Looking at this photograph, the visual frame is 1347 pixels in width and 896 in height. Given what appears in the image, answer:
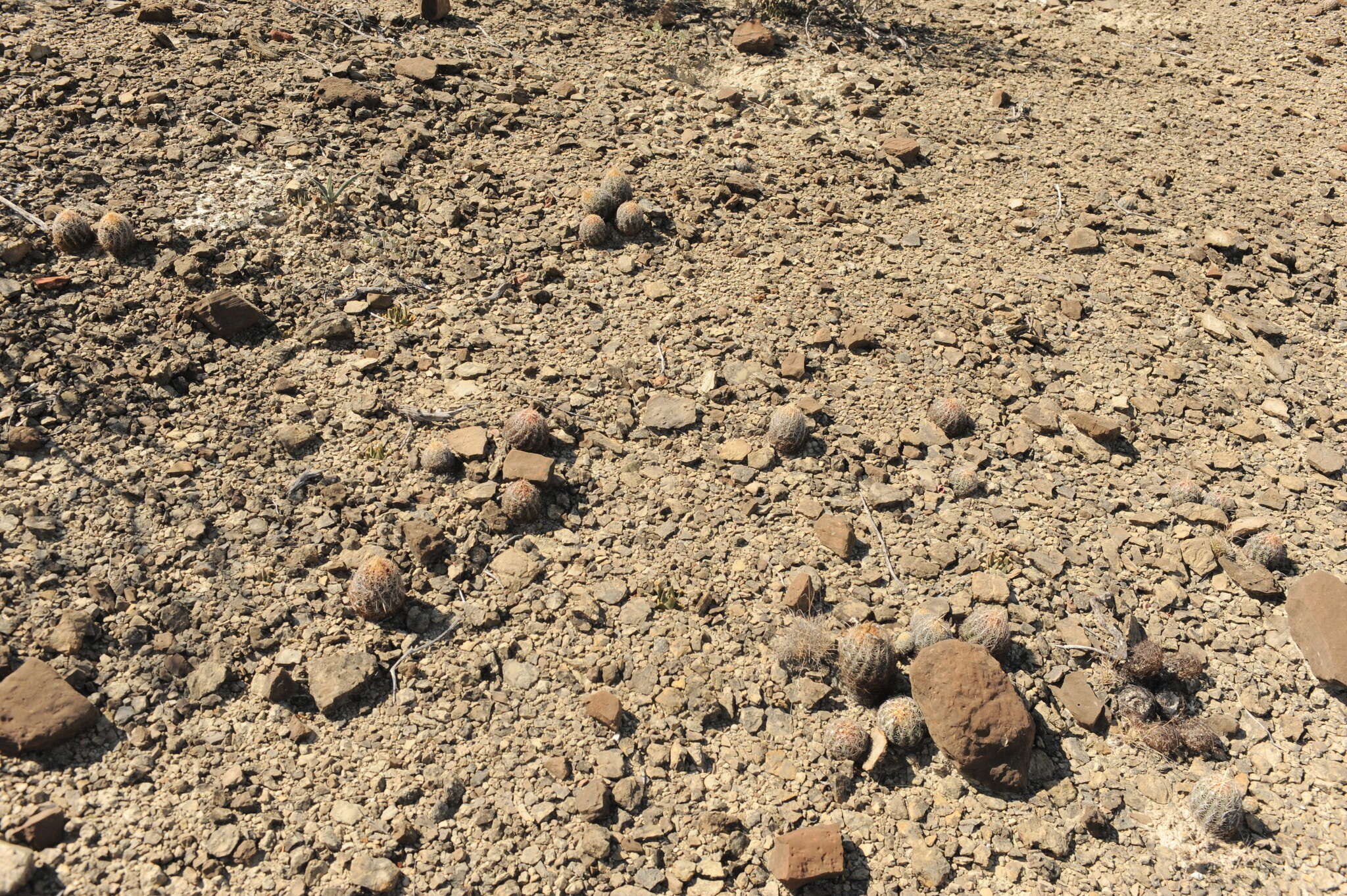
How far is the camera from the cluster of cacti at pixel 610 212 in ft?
17.6

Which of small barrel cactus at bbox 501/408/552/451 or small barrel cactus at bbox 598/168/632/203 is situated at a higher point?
small barrel cactus at bbox 598/168/632/203

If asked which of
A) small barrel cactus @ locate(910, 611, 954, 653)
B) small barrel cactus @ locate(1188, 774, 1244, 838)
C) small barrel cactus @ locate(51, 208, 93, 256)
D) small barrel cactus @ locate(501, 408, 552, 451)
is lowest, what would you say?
small barrel cactus @ locate(1188, 774, 1244, 838)

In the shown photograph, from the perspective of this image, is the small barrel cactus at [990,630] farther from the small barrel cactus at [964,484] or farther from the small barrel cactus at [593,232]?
the small barrel cactus at [593,232]

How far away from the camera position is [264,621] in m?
3.71

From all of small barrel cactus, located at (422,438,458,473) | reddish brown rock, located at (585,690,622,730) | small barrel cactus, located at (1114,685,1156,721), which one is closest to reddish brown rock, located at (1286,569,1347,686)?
small barrel cactus, located at (1114,685,1156,721)

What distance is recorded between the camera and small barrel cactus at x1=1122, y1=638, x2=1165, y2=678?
366cm

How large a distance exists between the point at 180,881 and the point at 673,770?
1.71m

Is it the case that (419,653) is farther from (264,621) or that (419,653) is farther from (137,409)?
(137,409)

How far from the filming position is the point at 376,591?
3.68 meters

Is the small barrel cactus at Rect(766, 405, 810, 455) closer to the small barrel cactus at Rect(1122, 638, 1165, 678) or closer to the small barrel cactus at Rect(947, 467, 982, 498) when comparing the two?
the small barrel cactus at Rect(947, 467, 982, 498)

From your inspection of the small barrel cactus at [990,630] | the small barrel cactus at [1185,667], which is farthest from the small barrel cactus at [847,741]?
the small barrel cactus at [1185,667]

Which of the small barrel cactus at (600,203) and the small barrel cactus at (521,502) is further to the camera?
the small barrel cactus at (600,203)

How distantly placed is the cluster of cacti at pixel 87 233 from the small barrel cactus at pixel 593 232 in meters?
2.42

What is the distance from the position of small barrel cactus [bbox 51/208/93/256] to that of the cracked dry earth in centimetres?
13
